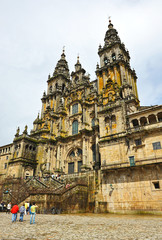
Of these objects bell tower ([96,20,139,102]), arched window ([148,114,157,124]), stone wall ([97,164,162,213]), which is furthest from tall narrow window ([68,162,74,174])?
arched window ([148,114,157,124])

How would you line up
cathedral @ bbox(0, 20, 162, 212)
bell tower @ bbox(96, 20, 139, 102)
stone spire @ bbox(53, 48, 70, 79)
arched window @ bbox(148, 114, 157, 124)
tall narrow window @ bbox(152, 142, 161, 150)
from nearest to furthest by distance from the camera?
tall narrow window @ bbox(152, 142, 161, 150) → cathedral @ bbox(0, 20, 162, 212) → arched window @ bbox(148, 114, 157, 124) → bell tower @ bbox(96, 20, 139, 102) → stone spire @ bbox(53, 48, 70, 79)

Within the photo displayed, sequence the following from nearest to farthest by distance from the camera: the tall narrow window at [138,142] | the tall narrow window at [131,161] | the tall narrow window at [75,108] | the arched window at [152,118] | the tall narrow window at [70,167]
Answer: the tall narrow window at [131,161] < the tall narrow window at [138,142] < the arched window at [152,118] < the tall narrow window at [70,167] < the tall narrow window at [75,108]

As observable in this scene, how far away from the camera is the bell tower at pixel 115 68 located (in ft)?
118

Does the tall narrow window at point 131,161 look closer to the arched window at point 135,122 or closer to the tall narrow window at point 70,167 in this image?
the arched window at point 135,122

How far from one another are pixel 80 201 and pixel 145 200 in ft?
28.1

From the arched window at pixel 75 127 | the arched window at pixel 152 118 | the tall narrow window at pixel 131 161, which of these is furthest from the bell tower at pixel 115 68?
the tall narrow window at pixel 131 161

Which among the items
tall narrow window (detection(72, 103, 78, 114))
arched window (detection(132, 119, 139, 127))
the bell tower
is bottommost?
arched window (detection(132, 119, 139, 127))

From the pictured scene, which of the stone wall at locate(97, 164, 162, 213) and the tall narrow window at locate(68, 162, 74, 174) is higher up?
the tall narrow window at locate(68, 162, 74, 174)

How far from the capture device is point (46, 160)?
40125 millimetres

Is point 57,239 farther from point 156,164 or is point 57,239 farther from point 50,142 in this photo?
point 50,142

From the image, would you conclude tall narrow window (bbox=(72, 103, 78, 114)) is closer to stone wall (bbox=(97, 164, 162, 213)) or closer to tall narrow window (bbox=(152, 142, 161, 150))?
stone wall (bbox=(97, 164, 162, 213))

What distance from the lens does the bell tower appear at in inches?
1412

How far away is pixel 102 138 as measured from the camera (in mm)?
28844

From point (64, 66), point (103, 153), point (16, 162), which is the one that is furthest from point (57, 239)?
point (64, 66)
